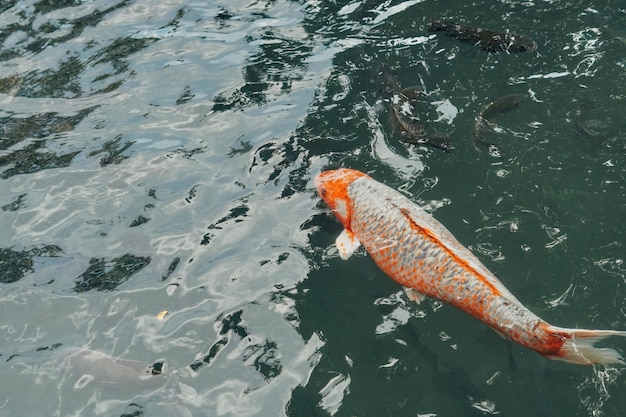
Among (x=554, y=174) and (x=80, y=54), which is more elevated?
(x=80, y=54)

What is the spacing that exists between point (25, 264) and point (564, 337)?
537 cm

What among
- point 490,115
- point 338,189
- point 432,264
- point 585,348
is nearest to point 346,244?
point 338,189

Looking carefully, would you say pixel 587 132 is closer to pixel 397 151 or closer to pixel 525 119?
pixel 525 119

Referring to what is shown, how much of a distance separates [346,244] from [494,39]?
179 inches

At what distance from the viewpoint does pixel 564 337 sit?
461 centimetres

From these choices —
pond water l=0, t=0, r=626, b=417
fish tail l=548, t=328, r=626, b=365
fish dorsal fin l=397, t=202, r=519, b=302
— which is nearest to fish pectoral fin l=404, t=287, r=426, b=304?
pond water l=0, t=0, r=626, b=417

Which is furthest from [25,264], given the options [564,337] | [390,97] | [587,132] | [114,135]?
[587,132]

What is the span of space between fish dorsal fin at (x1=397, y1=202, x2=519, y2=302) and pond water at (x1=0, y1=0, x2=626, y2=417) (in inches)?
24.0

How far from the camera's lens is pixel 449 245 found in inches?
216

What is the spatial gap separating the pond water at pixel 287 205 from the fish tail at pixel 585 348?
0.64 meters

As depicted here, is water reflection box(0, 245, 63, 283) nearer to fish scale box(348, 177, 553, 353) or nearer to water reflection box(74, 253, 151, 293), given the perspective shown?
water reflection box(74, 253, 151, 293)

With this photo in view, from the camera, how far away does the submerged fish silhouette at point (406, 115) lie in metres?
7.56

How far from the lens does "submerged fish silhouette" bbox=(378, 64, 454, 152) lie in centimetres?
756

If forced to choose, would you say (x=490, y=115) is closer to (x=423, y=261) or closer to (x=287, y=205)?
(x=287, y=205)
